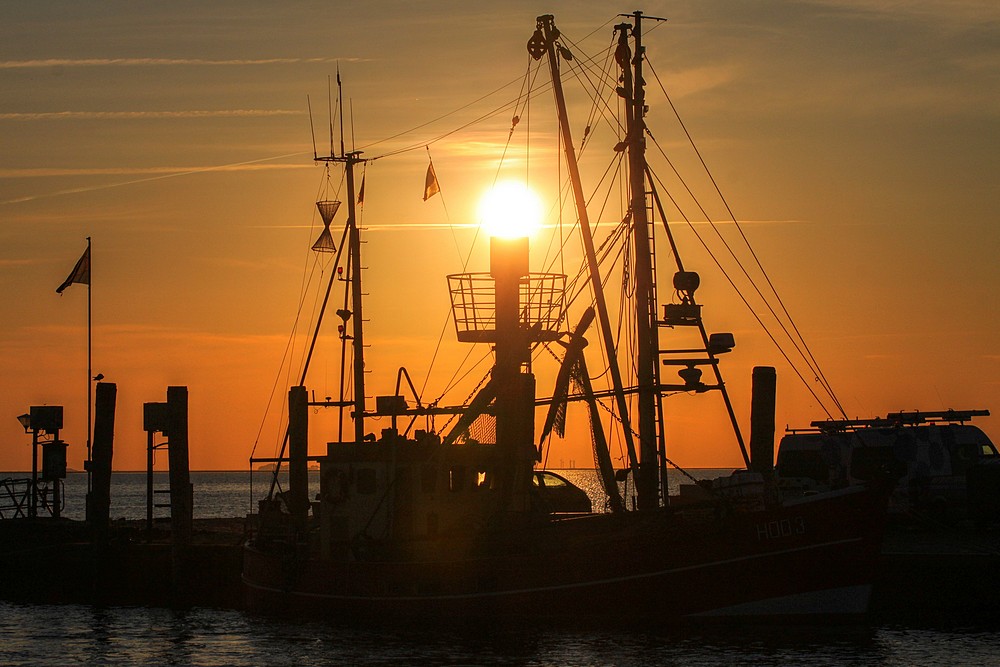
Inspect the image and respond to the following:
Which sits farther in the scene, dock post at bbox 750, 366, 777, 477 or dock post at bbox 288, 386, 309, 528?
dock post at bbox 288, 386, 309, 528

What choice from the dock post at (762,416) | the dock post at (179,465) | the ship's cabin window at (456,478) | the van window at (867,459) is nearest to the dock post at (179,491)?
the dock post at (179,465)

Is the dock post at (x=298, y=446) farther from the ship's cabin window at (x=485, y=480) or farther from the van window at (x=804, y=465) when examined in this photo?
the van window at (x=804, y=465)

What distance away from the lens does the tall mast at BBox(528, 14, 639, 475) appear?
1232 inches

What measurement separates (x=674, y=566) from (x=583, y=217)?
1020 centimetres

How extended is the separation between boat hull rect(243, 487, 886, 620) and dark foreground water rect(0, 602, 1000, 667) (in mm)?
589

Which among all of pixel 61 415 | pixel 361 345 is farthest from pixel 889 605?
pixel 61 415

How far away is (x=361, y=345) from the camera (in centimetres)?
4512

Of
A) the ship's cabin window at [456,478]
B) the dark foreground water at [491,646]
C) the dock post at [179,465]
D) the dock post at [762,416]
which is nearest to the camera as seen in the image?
the dark foreground water at [491,646]

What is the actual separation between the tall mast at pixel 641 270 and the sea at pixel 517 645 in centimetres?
342

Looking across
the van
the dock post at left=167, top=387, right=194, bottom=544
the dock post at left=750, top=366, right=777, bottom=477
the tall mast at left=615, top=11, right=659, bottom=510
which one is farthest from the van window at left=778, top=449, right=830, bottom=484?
the dock post at left=167, top=387, right=194, bottom=544

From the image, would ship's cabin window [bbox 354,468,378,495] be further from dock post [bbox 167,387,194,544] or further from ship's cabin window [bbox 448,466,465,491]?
dock post [bbox 167,387,194,544]

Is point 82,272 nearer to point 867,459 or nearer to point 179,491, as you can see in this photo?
point 179,491

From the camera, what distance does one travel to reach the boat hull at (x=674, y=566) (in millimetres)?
28094

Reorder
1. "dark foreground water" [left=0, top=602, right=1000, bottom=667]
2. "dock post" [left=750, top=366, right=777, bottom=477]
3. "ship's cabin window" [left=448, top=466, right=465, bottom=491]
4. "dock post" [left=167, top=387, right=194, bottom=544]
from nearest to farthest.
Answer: "dark foreground water" [left=0, top=602, right=1000, bottom=667] → "ship's cabin window" [left=448, top=466, right=465, bottom=491] → "dock post" [left=750, top=366, right=777, bottom=477] → "dock post" [left=167, top=387, right=194, bottom=544]
